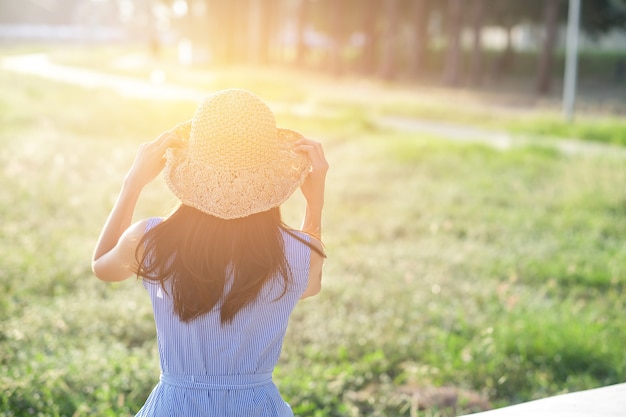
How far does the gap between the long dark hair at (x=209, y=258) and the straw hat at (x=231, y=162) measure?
0.24 ft

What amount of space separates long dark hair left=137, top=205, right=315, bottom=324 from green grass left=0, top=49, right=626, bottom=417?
1.85m

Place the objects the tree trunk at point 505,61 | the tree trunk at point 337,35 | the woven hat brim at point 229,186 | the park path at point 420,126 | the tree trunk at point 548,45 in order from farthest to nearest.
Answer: the tree trunk at point 337,35, the tree trunk at point 505,61, the tree trunk at point 548,45, the park path at point 420,126, the woven hat brim at point 229,186

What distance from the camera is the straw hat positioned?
2.47 meters

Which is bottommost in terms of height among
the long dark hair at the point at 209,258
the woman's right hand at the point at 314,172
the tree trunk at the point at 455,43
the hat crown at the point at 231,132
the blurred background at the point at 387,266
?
the tree trunk at the point at 455,43

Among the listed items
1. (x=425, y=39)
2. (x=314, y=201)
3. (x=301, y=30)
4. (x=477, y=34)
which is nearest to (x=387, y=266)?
(x=314, y=201)

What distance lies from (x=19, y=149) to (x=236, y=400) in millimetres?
10989

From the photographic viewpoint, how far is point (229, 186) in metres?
2.46

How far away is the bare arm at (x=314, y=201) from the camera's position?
106 inches

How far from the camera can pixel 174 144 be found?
8.86 feet

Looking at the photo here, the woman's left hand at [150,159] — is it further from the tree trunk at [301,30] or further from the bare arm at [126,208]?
the tree trunk at [301,30]

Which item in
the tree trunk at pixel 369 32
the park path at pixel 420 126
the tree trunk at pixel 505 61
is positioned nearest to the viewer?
the park path at pixel 420 126

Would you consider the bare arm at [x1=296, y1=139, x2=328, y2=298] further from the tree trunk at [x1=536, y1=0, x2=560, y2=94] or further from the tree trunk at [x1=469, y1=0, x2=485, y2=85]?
the tree trunk at [x1=469, y1=0, x2=485, y2=85]

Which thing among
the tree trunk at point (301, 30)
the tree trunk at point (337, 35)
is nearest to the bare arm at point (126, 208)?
the tree trunk at point (337, 35)

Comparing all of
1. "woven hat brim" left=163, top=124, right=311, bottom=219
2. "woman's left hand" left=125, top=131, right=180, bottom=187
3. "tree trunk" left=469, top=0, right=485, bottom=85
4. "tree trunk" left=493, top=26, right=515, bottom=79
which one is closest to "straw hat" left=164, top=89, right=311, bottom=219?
"woven hat brim" left=163, top=124, right=311, bottom=219
